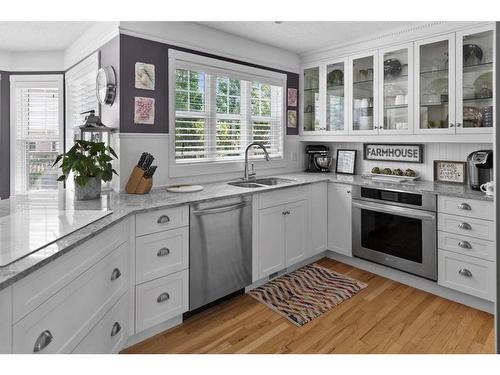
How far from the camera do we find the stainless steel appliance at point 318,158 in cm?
412

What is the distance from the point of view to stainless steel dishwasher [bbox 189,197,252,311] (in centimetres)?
245

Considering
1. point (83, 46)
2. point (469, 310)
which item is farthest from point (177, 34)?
point (469, 310)

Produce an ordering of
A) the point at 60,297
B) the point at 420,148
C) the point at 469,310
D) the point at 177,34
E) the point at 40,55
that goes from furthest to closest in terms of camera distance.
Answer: the point at 40,55
the point at 420,148
the point at 177,34
the point at 469,310
the point at 60,297

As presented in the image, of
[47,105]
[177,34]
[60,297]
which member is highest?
[177,34]

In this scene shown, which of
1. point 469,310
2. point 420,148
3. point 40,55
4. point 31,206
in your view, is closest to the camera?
point 31,206

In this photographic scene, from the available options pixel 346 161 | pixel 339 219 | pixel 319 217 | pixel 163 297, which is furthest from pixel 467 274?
pixel 163 297

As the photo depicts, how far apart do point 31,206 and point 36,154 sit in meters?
2.52

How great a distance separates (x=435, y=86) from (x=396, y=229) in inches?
52.5

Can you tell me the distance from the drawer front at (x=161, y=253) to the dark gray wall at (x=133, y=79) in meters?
0.97

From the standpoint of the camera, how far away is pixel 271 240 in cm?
305

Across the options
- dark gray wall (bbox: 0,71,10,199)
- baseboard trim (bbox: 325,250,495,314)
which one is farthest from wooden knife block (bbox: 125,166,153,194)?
dark gray wall (bbox: 0,71,10,199)

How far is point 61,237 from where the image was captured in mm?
1478

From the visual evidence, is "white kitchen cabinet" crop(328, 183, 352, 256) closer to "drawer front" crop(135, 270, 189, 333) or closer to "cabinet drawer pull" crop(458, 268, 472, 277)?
"cabinet drawer pull" crop(458, 268, 472, 277)

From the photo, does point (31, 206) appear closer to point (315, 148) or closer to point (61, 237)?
point (61, 237)
